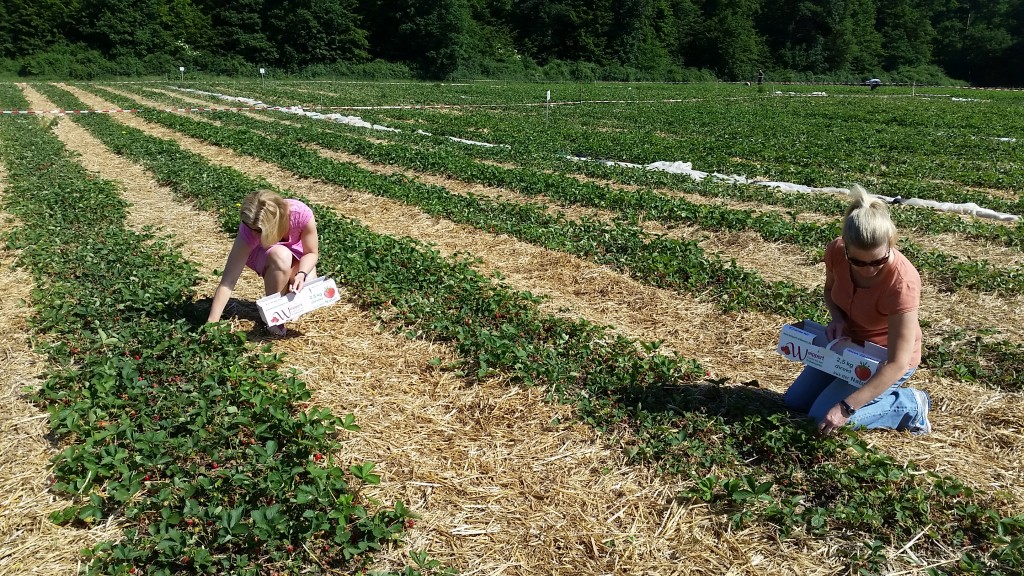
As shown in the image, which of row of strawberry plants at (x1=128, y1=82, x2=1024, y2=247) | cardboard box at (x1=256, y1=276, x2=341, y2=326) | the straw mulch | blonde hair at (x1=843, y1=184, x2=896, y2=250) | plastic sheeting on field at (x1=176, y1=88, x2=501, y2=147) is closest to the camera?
blonde hair at (x1=843, y1=184, x2=896, y2=250)

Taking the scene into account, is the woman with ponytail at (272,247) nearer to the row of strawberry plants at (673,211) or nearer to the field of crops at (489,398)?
the field of crops at (489,398)

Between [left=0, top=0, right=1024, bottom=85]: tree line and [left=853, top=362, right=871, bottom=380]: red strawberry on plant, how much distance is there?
5090 centimetres

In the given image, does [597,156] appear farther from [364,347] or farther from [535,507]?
[535,507]

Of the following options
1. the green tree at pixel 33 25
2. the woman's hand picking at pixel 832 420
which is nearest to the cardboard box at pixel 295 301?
the woman's hand picking at pixel 832 420

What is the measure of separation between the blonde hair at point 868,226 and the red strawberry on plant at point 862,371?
66 centimetres

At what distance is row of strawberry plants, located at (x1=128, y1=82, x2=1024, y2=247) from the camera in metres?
7.99

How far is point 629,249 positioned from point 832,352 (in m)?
3.56

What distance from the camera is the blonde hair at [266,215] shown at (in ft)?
14.8

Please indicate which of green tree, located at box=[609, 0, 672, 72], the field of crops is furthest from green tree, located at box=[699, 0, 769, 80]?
the field of crops

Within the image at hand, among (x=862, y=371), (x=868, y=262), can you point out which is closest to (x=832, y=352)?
(x=862, y=371)

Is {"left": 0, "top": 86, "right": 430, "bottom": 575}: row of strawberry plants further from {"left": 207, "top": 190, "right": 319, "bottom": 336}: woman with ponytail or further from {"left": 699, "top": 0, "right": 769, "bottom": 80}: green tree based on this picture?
{"left": 699, "top": 0, "right": 769, "bottom": 80}: green tree

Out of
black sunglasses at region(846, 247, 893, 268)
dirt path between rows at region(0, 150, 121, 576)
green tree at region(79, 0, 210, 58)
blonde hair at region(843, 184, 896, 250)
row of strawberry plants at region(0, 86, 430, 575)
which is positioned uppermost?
green tree at region(79, 0, 210, 58)

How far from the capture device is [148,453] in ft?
11.1

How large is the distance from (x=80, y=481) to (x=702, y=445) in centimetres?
312
